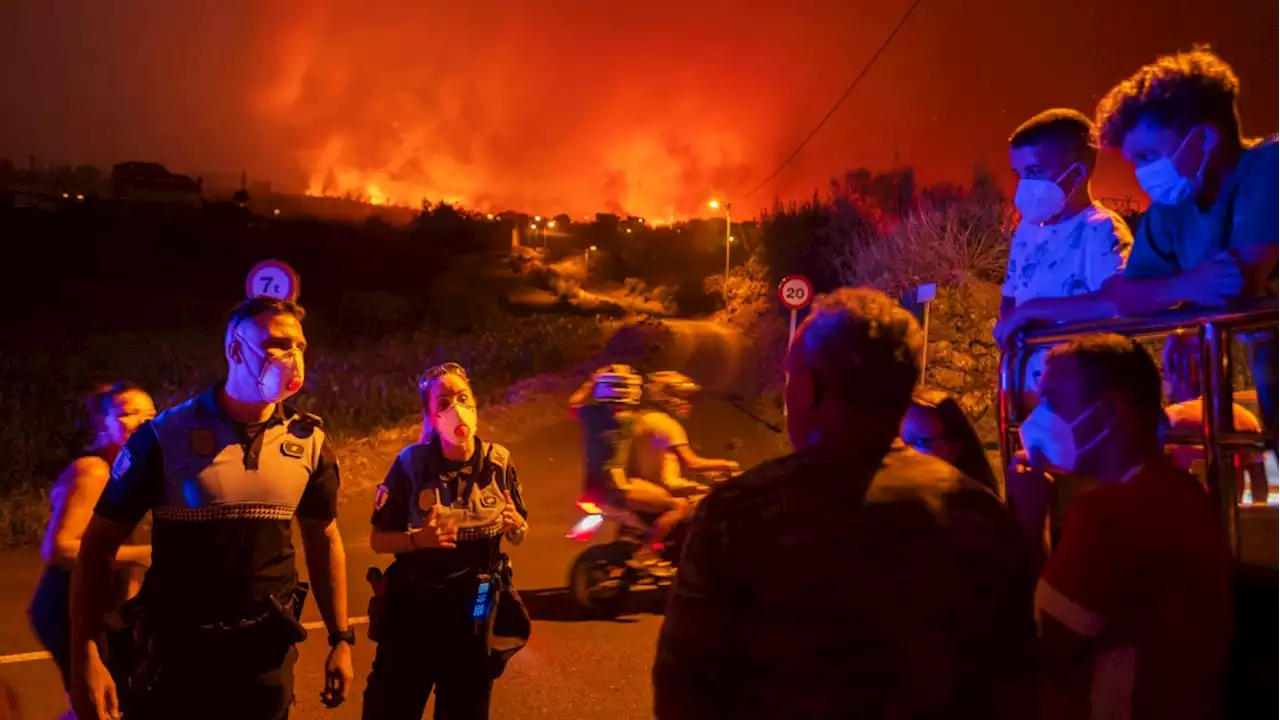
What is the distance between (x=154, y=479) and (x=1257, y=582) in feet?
9.95

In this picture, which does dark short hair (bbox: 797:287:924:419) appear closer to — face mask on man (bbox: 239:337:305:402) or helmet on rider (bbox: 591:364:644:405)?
face mask on man (bbox: 239:337:305:402)

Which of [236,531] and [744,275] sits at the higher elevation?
[744,275]

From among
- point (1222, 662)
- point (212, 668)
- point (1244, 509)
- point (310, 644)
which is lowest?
point (310, 644)

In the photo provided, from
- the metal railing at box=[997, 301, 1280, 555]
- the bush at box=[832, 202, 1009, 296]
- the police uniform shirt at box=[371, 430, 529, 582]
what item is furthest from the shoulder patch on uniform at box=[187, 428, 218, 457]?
the bush at box=[832, 202, 1009, 296]

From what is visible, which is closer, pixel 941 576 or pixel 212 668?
pixel 941 576

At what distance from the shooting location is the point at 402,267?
4084cm

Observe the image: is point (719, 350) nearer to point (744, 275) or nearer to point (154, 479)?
point (744, 275)

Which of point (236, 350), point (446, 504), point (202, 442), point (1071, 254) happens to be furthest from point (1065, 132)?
point (202, 442)

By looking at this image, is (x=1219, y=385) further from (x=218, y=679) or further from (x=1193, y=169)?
(x=218, y=679)

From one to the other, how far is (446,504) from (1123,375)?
2548 millimetres

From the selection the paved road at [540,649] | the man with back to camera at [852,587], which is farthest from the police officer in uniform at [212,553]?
the paved road at [540,649]

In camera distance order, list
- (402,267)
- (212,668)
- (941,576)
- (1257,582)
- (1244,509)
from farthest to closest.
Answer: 1. (402,267)
2. (212,668)
3. (1244,509)
4. (1257,582)
5. (941,576)

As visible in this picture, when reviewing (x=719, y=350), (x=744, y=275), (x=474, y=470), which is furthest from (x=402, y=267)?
(x=474, y=470)

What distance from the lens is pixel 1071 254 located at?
3.10 metres
